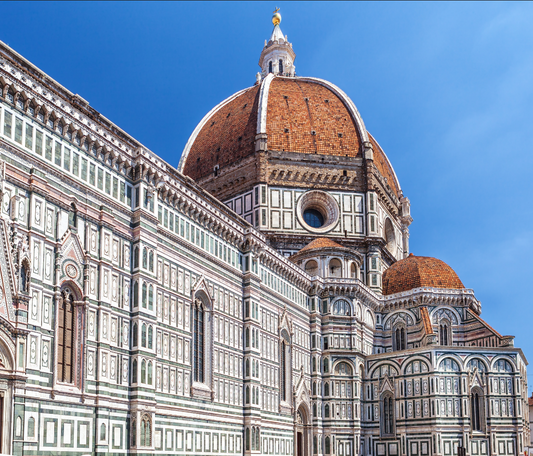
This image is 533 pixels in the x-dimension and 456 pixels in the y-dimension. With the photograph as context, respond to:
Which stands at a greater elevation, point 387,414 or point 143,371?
point 143,371

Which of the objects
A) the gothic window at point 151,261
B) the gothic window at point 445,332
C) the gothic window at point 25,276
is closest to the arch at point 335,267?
the gothic window at point 445,332

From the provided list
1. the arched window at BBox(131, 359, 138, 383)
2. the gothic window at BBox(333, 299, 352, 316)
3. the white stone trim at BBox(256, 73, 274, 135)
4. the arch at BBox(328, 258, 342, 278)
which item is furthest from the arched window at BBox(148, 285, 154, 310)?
the white stone trim at BBox(256, 73, 274, 135)

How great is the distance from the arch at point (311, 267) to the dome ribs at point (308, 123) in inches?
423

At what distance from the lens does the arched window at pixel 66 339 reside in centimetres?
2662

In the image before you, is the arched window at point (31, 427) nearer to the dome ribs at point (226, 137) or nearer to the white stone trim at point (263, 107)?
the dome ribs at point (226, 137)

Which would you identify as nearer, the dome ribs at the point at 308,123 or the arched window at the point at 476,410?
the arched window at the point at 476,410

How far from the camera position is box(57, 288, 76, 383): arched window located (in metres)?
26.6

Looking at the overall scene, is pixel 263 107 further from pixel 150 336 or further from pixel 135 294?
pixel 150 336

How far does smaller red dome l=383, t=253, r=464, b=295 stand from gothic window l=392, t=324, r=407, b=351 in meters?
2.83

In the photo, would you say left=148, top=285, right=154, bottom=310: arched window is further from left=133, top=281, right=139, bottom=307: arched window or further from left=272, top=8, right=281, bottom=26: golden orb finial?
left=272, top=8, right=281, bottom=26: golden orb finial

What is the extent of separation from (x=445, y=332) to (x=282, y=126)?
2088 cm

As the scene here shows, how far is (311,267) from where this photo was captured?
173ft

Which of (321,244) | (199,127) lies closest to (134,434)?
(321,244)

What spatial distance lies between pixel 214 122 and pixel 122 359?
3898 centimetres
